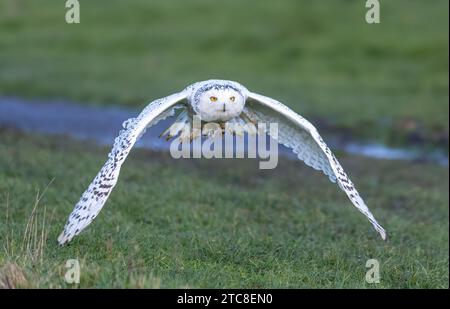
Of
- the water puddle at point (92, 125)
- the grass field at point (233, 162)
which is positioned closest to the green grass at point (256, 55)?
the grass field at point (233, 162)

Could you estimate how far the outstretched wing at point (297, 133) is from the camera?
28.0 ft

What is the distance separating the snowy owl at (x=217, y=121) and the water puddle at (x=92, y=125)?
22.8 feet

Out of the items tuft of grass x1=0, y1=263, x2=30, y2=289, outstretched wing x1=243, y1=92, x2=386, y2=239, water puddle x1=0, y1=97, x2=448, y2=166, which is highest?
water puddle x1=0, y1=97, x2=448, y2=166

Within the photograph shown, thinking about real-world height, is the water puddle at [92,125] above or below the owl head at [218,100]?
above

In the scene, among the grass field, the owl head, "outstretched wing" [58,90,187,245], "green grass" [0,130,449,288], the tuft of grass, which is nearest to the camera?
the tuft of grass

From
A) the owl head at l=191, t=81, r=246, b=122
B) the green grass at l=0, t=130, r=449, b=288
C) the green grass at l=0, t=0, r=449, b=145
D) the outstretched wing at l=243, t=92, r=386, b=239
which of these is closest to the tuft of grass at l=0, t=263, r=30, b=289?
the green grass at l=0, t=130, r=449, b=288

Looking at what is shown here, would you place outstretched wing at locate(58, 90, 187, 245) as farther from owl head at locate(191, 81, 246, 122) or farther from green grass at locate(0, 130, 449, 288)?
owl head at locate(191, 81, 246, 122)

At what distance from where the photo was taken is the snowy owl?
7.91 metres

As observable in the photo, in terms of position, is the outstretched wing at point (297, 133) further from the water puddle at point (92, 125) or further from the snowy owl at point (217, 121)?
the water puddle at point (92, 125)

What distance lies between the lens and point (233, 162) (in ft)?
51.5

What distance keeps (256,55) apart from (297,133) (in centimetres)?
1824

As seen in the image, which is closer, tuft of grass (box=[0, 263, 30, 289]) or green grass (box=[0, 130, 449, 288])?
tuft of grass (box=[0, 263, 30, 289])

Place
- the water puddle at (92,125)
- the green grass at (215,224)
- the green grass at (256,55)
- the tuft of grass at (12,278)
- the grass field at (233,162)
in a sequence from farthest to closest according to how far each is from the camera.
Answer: the green grass at (256,55), the water puddle at (92,125), the grass field at (233,162), the green grass at (215,224), the tuft of grass at (12,278)

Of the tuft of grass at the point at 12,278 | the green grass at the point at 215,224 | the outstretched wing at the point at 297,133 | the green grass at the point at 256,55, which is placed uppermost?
the green grass at the point at 256,55
